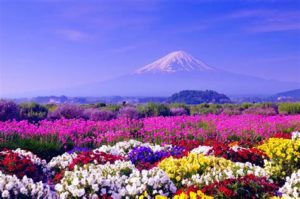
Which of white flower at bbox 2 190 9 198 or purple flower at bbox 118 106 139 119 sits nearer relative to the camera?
white flower at bbox 2 190 9 198

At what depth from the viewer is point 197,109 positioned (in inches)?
1255

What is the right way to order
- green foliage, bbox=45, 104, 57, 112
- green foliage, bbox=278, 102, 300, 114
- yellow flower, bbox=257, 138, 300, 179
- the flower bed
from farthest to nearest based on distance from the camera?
green foliage, bbox=278, 102, 300, 114
green foliage, bbox=45, 104, 57, 112
yellow flower, bbox=257, 138, 300, 179
the flower bed

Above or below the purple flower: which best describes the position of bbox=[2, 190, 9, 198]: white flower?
below

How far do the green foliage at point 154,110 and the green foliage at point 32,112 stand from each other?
5.18 meters

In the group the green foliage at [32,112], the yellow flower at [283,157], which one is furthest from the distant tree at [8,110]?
the yellow flower at [283,157]

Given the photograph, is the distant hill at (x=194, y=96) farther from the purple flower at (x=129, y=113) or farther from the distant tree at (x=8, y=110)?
the distant tree at (x=8, y=110)

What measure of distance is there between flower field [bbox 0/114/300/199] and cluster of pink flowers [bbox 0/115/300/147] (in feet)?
0.11

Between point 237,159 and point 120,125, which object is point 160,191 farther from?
point 120,125

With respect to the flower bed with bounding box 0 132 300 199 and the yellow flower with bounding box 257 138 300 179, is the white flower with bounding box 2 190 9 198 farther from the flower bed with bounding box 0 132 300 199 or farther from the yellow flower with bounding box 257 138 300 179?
the yellow flower with bounding box 257 138 300 179

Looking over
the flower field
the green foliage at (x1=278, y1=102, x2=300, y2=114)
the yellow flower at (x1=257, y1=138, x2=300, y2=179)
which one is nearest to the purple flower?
the flower field

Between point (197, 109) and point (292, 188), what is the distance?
22985mm

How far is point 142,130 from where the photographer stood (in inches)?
707

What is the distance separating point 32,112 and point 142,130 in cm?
930

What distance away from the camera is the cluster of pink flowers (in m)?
16.4
